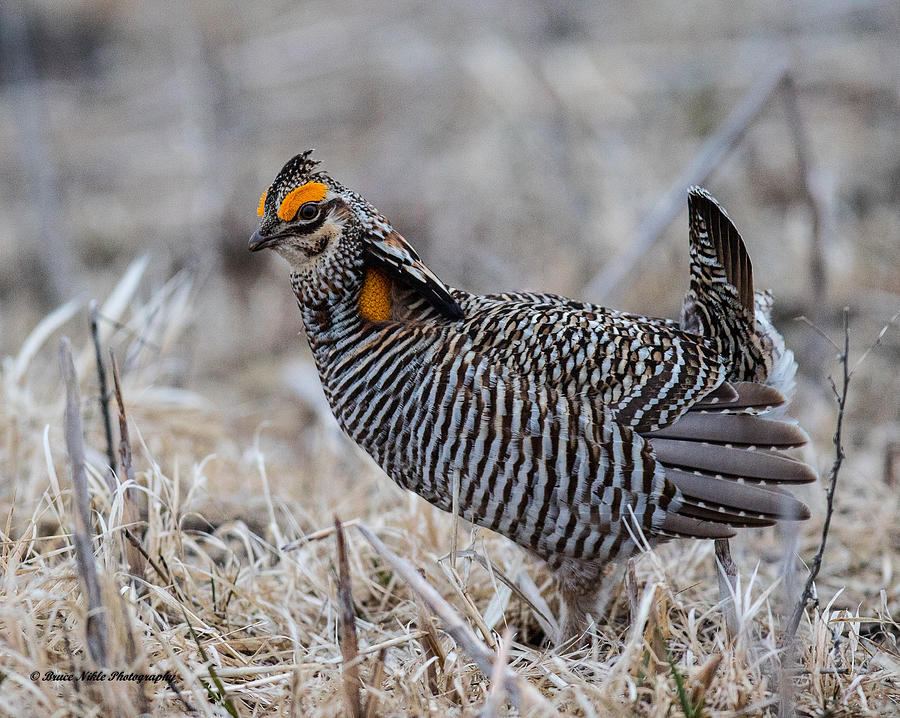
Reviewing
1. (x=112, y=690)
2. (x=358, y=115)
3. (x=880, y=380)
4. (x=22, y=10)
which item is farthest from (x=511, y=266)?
(x=22, y=10)

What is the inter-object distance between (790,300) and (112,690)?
173 inches

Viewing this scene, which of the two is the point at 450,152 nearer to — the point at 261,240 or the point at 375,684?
the point at 261,240

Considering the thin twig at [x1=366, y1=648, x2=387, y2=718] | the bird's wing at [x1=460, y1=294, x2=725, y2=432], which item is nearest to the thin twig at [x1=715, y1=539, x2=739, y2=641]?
the bird's wing at [x1=460, y1=294, x2=725, y2=432]

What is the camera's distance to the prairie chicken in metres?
2.40

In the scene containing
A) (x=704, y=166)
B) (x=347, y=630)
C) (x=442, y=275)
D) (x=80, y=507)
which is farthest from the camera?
(x=442, y=275)

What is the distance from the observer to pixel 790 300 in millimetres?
5242

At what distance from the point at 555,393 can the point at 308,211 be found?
0.86 metres

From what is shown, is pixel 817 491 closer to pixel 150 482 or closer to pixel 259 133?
pixel 150 482

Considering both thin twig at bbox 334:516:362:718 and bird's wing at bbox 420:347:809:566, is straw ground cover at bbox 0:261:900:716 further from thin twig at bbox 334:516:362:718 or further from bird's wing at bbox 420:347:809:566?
bird's wing at bbox 420:347:809:566

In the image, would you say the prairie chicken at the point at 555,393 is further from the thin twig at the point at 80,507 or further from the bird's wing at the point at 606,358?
the thin twig at the point at 80,507

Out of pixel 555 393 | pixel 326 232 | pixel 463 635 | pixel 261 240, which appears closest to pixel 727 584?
pixel 555 393

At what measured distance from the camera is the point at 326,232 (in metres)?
2.60

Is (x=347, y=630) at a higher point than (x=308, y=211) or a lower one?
lower

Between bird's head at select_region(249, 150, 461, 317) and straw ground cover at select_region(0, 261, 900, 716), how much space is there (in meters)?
0.71
